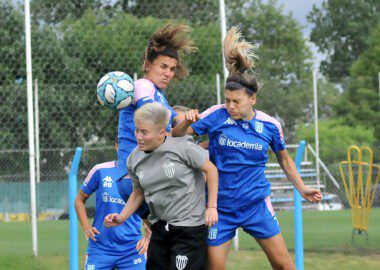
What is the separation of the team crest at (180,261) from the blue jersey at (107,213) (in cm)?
106

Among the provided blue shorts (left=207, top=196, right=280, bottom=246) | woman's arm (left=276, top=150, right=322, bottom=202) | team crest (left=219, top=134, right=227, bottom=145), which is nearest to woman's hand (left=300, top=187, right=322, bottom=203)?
woman's arm (left=276, top=150, right=322, bottom=202)

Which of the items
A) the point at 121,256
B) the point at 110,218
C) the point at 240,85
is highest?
the point at 240,85

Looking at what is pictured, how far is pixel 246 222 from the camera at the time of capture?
5344mm

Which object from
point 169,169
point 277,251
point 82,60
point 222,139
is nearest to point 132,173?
point 169,169

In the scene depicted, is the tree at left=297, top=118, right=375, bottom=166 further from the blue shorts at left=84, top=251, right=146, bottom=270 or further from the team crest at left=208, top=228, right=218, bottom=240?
the team crest at left=208, top=228, right=218, bottom=240

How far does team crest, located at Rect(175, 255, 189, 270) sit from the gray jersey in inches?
7.8

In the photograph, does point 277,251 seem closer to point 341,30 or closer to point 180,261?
point 180,261

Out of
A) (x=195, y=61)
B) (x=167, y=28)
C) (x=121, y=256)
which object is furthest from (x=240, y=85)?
(x=195, y=61)

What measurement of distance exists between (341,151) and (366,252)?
10.6 metres

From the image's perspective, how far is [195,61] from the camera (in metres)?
11.9

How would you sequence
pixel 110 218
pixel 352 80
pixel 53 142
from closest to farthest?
pixel 110 218, pixel 53 142, pixel 352 80

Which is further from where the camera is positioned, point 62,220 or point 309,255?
point 62,220

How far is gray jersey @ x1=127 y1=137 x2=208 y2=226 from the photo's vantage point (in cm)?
486

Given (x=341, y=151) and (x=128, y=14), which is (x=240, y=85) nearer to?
(x=128, y=14)
